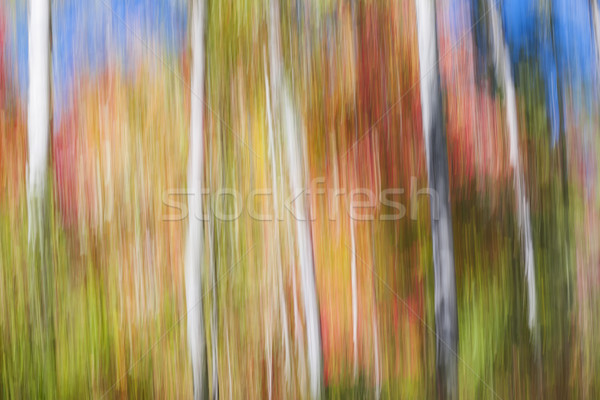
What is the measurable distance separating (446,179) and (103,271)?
1.56 ft

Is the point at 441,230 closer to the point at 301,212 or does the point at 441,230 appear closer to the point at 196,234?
the point at 301,212

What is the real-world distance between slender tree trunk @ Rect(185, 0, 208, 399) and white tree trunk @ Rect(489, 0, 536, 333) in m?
0.40

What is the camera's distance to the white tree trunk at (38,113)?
0.59 m

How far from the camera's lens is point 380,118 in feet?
1.97

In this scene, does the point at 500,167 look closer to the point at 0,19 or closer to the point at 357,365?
the point at 357,365

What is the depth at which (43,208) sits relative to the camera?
592 millimetres

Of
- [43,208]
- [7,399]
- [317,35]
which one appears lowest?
[7,399]

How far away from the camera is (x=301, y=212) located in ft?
1.95

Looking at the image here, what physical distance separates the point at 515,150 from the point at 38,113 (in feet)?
2.12

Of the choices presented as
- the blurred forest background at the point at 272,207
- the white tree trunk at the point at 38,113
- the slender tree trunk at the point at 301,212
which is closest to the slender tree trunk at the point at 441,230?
the blurred forest background at the point at 272,207

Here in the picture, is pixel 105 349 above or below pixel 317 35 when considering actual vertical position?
below

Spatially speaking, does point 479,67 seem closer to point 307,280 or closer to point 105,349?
point 307,280

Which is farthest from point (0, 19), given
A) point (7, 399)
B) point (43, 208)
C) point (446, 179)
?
point (446, 179)

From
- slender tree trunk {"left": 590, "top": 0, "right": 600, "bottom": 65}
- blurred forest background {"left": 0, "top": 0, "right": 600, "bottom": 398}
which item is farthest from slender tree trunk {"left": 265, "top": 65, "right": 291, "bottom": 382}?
slender tree trunk {"left": 590, "top": 0, "right": 600, "bottom": 65}
